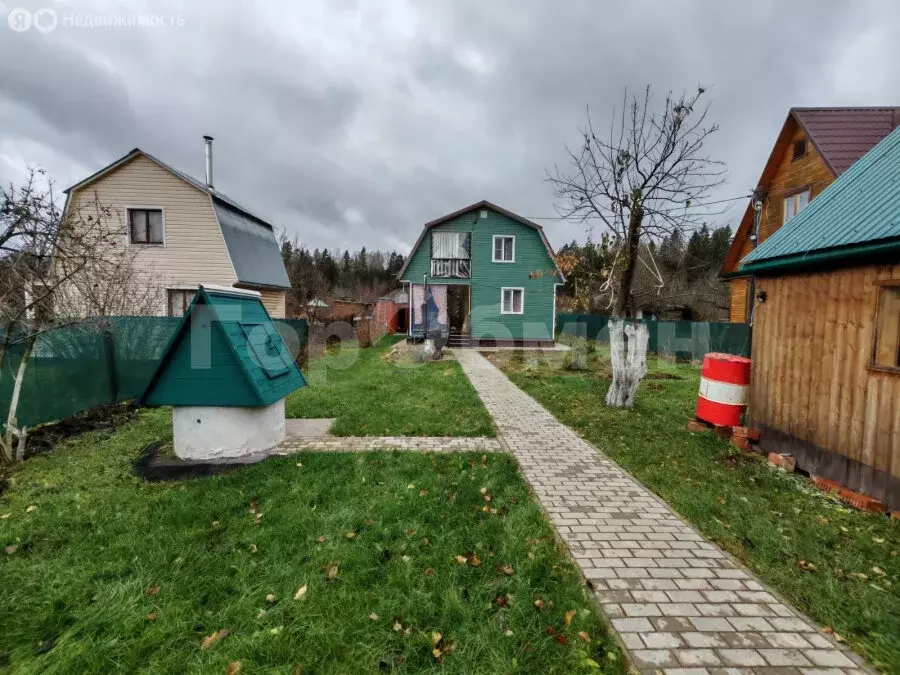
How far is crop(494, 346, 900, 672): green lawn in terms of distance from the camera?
2598mm

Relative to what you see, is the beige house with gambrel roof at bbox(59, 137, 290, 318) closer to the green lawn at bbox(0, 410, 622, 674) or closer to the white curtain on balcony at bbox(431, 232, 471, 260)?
the white curtain on balcony at bbox(431, 232, 471, 260)

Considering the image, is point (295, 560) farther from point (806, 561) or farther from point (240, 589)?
point (806, 561)

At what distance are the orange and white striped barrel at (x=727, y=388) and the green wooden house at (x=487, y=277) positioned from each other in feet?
44.8

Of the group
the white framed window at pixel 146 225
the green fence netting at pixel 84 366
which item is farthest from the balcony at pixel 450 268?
the green fence netting at pixel 84 366

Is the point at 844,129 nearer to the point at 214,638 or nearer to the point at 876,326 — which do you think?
the point at 876,326

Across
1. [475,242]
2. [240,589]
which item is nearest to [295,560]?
[240,589]

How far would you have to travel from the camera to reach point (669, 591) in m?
2.74

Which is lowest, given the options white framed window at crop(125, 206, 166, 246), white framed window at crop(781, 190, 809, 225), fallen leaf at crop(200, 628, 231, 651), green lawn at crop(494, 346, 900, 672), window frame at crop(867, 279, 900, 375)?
fallen leaf at crop(200, 628, 231, 651)

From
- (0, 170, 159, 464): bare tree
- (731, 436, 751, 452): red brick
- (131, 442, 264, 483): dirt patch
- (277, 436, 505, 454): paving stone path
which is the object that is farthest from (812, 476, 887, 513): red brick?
(0, 170, 159, 464): bare tree

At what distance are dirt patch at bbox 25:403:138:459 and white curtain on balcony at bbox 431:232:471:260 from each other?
14.7 m

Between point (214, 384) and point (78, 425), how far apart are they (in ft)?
12.6

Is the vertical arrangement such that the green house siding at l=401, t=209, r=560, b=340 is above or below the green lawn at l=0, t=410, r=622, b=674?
above

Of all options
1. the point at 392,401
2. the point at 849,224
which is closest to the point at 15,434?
the point at 392,401

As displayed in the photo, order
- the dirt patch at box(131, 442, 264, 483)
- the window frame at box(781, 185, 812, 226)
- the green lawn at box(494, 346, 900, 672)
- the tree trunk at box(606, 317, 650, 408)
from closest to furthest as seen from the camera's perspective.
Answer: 1. the green lawn at box(494, 346, 900, 672)
2. the dirt patch at box(131, 442, 264, 483)
3. the tree trunk at box(606, 317, 650, 408)
4. the window frame at box(781, 185, 812, 226)
